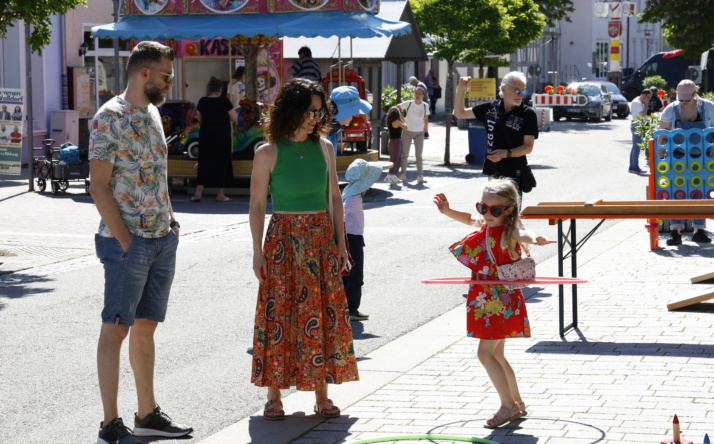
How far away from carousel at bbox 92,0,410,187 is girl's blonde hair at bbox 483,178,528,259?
1438cm

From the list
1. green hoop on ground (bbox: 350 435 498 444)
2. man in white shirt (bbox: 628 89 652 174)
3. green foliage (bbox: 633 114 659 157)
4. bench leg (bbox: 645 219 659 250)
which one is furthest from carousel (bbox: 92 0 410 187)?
green hoop on ground (bbox: 350 435 498 444)

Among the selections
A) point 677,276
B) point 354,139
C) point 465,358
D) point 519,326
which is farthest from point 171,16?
point 519,326

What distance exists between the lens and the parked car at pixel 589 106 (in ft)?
152

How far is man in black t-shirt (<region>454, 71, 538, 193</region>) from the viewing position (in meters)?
9.99

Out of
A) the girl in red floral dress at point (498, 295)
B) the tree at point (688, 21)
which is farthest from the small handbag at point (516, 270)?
the tree at point (688, 21)

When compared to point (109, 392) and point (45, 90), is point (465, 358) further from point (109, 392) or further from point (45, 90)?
point (45, 90)

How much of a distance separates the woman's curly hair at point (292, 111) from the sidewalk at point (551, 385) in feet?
4.95

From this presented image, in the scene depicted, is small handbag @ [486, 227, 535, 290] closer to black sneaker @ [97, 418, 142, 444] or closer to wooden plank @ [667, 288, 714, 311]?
black sneaker @ [97, 418, 142, 444]

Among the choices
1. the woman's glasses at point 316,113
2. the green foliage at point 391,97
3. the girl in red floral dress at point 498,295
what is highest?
the green foliage at point 391,97

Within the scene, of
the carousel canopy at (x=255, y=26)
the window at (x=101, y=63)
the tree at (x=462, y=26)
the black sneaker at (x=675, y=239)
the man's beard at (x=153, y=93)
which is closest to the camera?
the man's beard at (x=153, y=93)

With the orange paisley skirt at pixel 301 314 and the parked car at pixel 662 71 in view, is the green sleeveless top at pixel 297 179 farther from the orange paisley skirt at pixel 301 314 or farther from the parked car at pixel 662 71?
the parked car at pixel 662 71

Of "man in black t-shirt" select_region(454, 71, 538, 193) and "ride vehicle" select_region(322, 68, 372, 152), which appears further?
"ride vehicle" select_region(322, 68, 372, 152)

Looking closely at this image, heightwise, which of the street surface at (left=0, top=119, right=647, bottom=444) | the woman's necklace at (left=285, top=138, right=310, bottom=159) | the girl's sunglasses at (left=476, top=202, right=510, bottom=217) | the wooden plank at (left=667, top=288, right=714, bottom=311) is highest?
the woman's necklace at (left=285, top=138, right=310, bottom=159)

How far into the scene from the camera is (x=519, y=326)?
6086mm
